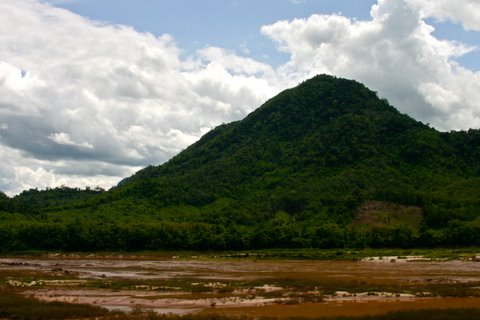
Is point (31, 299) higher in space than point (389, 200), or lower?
lower

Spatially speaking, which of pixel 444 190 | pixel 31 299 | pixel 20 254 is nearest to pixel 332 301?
pixel 31 299

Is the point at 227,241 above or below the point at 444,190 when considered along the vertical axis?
below

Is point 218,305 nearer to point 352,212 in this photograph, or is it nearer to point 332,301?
point 332,301

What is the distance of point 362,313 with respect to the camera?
127 feet

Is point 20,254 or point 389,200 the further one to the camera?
point 389,200

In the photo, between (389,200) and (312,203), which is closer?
(389,200)

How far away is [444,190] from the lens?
Answer: 18088 cm

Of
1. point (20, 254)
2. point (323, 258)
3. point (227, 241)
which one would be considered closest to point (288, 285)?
point (323, 258)

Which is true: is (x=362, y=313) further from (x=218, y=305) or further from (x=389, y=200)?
(x=389, y=200)

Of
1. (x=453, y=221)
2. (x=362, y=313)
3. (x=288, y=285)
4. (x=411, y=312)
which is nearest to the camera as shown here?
(x=411, y=312)

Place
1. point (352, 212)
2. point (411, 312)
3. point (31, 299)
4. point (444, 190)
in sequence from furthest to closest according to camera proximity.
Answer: point (444, 190) → point (352, 212) → point (31, 299) → point (411, 312)

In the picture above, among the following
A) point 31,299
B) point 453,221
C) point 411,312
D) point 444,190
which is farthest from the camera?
point 444,190

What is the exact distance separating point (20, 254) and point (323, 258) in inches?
3199

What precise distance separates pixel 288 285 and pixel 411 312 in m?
21.7
